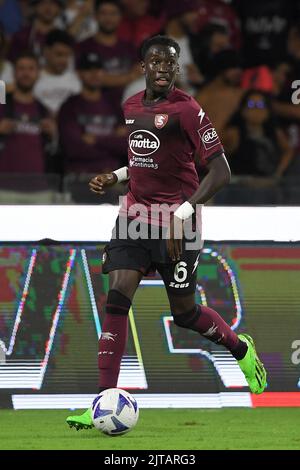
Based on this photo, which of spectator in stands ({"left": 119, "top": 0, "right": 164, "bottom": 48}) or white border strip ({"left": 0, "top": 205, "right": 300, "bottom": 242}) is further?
spectator in stands ({"left": 119, "top": 0, "right": 164, "bottom": 48})

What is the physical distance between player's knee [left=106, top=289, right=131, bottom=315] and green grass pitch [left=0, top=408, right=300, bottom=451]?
681 mm

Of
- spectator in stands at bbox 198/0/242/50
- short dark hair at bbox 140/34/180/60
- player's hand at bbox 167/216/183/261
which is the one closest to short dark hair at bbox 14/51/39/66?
spectator in stands at bbox 198/0/242/50

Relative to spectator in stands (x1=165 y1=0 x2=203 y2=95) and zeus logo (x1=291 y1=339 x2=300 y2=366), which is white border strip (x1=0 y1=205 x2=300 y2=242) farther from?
spectator in stands (x1=165 y1=0 x2=203 y2=95)

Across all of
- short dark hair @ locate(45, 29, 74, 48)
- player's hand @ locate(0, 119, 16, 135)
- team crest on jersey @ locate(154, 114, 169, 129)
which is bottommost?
team crest on jersey @ locate(154, 114, 169, 129)

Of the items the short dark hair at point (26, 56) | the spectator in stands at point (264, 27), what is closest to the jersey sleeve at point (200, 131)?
the short dark hair at point (26, 56)

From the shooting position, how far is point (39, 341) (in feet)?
28.0

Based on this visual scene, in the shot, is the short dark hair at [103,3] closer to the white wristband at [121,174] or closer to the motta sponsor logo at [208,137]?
the white wristband at [121,174]

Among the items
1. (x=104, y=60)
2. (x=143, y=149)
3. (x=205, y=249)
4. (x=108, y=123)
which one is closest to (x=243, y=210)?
(x=205, y=249)

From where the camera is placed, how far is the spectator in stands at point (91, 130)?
11.5m

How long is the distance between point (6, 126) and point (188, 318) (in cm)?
389

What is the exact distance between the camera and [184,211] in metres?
7.45

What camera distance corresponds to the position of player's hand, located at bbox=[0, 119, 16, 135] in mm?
11242

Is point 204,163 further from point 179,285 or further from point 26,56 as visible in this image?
point 26,56

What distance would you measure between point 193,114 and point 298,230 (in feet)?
4.97
